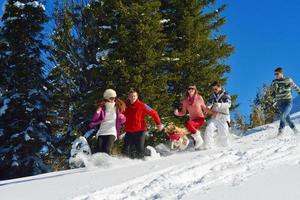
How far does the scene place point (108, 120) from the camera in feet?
34.9

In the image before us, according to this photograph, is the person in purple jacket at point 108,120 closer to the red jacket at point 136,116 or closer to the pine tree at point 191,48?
the red jacket at point 136,116

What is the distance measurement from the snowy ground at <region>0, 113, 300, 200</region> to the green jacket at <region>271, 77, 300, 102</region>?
287 centimetres

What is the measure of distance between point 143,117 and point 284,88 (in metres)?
3.72

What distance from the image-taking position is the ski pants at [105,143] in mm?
10594

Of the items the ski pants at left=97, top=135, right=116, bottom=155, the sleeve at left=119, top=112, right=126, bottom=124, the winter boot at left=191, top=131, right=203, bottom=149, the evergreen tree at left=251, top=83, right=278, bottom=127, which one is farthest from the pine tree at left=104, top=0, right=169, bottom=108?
the evergreen tree at left=251, top=83, right=278, bottom=127

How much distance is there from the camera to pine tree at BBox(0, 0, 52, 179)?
19656mm

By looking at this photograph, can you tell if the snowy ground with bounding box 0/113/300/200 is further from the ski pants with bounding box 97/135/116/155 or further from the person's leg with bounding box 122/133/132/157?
A: the person's leg with bounding box 122/133/132/157

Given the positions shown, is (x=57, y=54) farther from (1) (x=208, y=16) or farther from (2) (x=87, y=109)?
(1) (x=208, y=16)

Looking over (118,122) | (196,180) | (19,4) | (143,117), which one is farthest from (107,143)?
(19,4)

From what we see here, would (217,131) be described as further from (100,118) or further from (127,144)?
(100,118)

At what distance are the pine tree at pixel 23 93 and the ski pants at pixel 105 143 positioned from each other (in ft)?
30.2

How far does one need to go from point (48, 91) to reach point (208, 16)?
835 centimetres

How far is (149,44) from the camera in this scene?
62.7 ft

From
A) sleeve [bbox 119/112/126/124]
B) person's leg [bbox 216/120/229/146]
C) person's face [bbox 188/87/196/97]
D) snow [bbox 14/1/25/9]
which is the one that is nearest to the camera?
sleeve [bbox 119/112/126/124]
